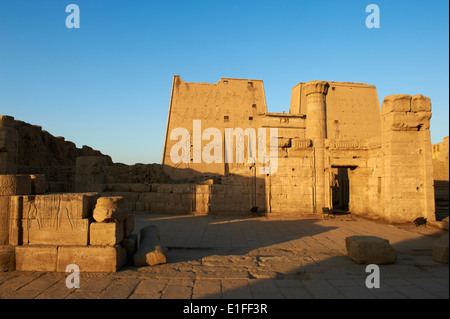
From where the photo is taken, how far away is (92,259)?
4371 mm

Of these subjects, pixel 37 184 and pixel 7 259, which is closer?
pixel 7 259

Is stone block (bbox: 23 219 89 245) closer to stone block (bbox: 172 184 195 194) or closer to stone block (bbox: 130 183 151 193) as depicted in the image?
stone block (bbox: 172 184 195 194)

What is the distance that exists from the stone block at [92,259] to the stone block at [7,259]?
747 millimetres

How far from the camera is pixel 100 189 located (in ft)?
37.5

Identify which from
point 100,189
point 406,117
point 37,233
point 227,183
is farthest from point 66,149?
point 406,117

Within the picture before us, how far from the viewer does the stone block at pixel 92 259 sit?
4359 millimetres

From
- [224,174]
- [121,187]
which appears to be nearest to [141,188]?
[121,187]

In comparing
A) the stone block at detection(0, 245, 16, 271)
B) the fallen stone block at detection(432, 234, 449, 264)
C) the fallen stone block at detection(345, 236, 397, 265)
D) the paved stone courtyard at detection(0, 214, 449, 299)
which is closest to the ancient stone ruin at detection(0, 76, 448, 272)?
the stone block at detection(0, 245, 16, 271)

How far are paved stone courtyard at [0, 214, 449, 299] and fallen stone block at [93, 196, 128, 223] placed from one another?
2.79ft

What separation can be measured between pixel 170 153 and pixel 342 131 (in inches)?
574

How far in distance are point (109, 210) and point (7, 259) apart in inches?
68.2

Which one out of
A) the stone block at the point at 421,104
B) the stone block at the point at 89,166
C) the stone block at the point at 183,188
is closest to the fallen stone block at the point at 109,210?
the stone block at the point at 183,188

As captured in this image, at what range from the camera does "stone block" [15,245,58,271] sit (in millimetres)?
4387

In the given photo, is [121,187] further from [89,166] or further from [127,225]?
[127,225]
